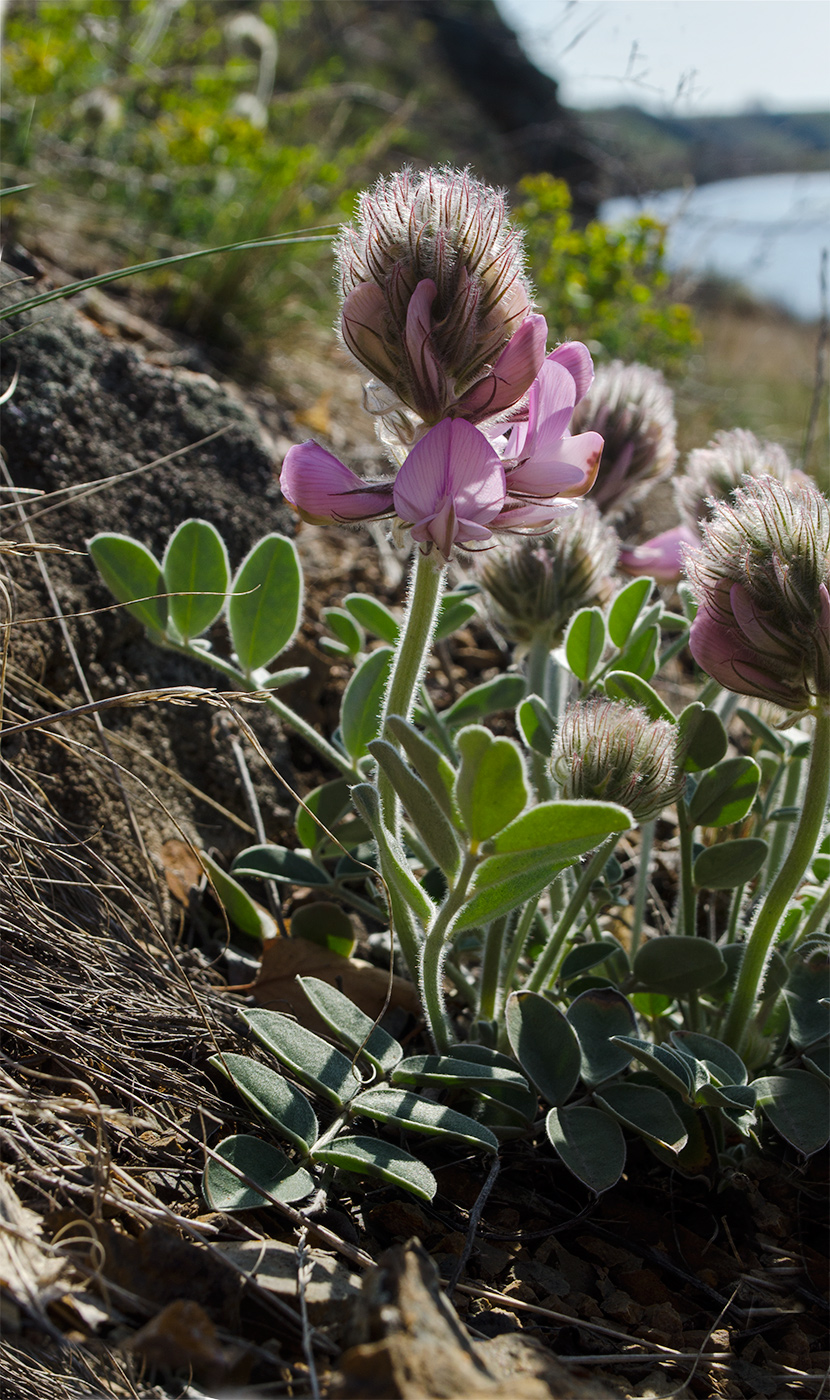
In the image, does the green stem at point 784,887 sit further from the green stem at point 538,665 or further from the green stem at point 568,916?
the green stem at point 538,665

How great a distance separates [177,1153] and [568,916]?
69 centimetres

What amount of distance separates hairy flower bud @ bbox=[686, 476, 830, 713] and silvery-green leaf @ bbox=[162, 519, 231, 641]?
0.86 metres

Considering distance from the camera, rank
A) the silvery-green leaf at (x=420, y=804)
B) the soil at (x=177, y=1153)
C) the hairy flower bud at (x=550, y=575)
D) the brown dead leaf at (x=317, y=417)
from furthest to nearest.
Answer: the brown dead leaf at (x=317, y=417) → the hairy flower bud at (x=550, y=575) → the silvery-green leaf at (x=420, y=804) → the soil at (x=177, y=1153)

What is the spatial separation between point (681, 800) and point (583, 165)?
1226 centimetres

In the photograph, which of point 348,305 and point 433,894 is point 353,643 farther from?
point 348,305

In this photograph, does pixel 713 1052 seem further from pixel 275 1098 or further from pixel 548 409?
pixel 548 409

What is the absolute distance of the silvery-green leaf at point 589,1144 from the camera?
1441 mm

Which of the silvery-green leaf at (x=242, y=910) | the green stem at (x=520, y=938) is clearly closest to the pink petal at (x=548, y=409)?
the green stem at (x=520, y=938)

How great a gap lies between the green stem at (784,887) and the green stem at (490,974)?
1.24ft

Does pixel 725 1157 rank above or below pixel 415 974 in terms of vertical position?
below

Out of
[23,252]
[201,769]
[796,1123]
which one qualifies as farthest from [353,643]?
[23,252]

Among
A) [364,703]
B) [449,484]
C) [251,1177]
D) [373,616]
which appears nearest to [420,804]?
[449,484]

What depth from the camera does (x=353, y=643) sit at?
2156 mm

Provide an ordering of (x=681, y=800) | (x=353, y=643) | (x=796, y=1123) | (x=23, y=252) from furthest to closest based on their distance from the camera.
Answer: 1. (x=23, y=252)
2. (x=353, y=643)
3. (x=681, y=800)
4. (x=796, y=1123)
